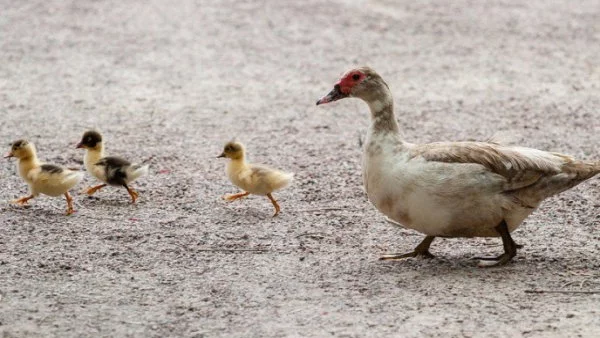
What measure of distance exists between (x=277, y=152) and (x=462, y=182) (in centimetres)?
297

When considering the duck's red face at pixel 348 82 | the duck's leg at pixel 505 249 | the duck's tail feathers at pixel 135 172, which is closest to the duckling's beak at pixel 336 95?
the duck's red face at pixel 348 82

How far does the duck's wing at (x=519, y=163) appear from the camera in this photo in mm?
5395

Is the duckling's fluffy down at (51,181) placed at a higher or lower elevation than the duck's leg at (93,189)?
higher

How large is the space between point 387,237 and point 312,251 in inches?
21.5

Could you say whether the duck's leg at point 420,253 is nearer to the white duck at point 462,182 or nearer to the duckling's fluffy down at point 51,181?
the white duck at point 462,182

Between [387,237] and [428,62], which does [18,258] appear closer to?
[387,237]

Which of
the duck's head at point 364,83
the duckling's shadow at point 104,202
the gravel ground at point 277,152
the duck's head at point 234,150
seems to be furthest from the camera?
the duckling's shadow at point 104,202

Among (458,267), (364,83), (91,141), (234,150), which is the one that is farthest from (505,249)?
(91,141)

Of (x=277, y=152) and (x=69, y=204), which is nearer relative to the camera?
(x=69, y=204)

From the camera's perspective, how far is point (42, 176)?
6.50m

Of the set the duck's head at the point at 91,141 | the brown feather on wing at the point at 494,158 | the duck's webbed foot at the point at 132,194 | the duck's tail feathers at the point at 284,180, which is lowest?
the duck's webbed foot at the point at 132,194

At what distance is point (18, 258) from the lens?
5699 millimetres

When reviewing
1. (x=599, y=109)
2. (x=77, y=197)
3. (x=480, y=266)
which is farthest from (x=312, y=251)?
(x=599, y=109)

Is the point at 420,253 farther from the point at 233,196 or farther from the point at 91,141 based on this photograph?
the point at 91,141
